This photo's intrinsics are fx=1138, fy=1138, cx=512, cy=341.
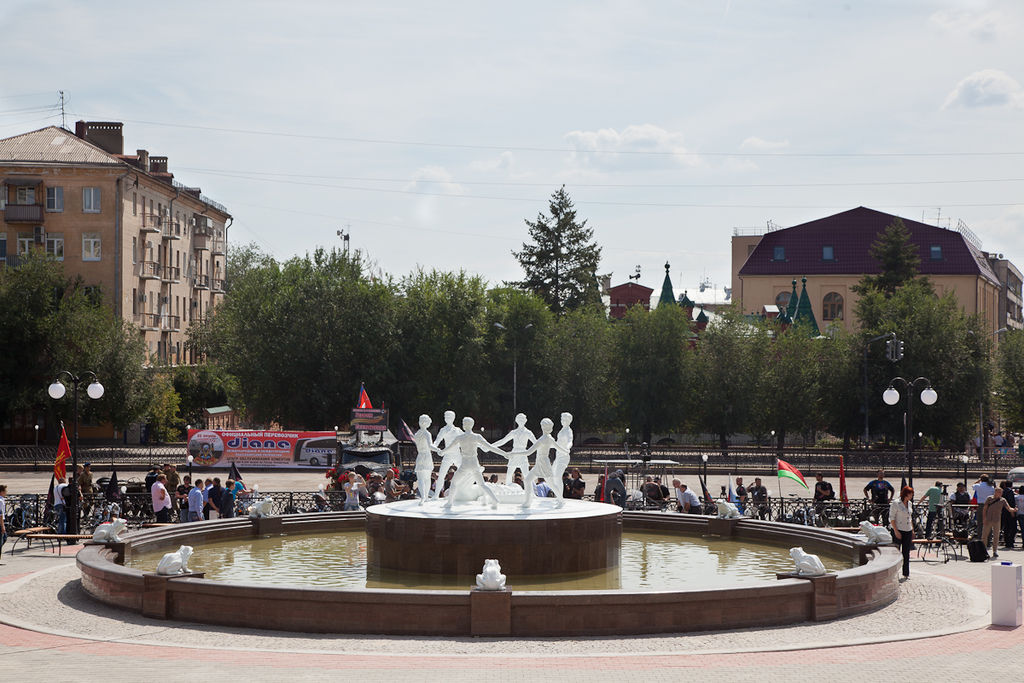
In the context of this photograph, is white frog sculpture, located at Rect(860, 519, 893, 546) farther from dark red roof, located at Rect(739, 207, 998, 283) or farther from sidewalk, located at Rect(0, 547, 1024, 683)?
dark red roof, located at Rect(739, 207, 998, 283)

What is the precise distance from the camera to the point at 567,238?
88688 millimetres

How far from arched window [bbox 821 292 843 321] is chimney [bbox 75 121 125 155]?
57.9 m

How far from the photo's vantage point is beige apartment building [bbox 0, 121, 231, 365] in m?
63.7

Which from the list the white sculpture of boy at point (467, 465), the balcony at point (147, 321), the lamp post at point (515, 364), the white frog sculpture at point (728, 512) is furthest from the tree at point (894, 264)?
the white sculpture of boy at point (467, 465)

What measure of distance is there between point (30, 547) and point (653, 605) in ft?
51.2

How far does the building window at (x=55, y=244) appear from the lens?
6425 cm

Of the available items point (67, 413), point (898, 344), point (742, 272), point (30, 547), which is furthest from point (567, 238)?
point (30, 547)

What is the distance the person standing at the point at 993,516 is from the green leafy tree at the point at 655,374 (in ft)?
140

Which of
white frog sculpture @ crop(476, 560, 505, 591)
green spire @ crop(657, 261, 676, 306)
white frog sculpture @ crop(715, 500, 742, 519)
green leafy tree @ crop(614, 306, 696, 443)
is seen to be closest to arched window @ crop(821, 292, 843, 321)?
green spire @ crop(657, 261, 676, 306)

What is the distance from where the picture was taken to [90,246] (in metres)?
64.4

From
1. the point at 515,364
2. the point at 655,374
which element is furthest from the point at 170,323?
the point at 655,374

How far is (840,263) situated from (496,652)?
8761cm

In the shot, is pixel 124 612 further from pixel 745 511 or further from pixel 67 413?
pixel 67 413

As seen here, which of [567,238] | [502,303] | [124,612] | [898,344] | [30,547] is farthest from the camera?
[567,238]
